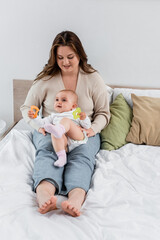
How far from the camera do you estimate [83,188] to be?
1.37 m

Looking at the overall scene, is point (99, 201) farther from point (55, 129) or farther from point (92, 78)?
point (92, 78)

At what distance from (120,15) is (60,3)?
0.45 metres

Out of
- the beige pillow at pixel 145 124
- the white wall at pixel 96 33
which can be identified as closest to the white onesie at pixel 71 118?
the beige pillow at pixel 145 124

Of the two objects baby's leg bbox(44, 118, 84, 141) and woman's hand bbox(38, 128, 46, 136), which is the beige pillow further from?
woman's hand bbox(38, 128, 46, 136)

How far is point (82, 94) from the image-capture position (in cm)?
185

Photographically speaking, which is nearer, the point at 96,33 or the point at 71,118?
the point at 71,118

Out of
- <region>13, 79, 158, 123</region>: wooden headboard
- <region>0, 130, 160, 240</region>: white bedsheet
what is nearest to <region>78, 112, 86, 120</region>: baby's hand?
<region>0, 130, 160, 240</region>: white bedsheet

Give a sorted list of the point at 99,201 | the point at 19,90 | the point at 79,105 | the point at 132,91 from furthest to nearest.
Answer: the point at 19,90 < the point at 132,91 < the point at 79,105 < the point at 99,201

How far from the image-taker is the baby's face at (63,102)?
1669mm

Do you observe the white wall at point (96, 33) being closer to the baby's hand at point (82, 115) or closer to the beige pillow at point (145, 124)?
the beige pillow at point (145, 124)

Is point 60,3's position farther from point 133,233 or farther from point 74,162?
point 133,233

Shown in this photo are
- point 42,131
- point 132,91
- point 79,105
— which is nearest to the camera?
point 42,131

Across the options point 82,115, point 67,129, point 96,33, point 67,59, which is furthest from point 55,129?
point 96,33

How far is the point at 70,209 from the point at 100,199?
19 centimetres
